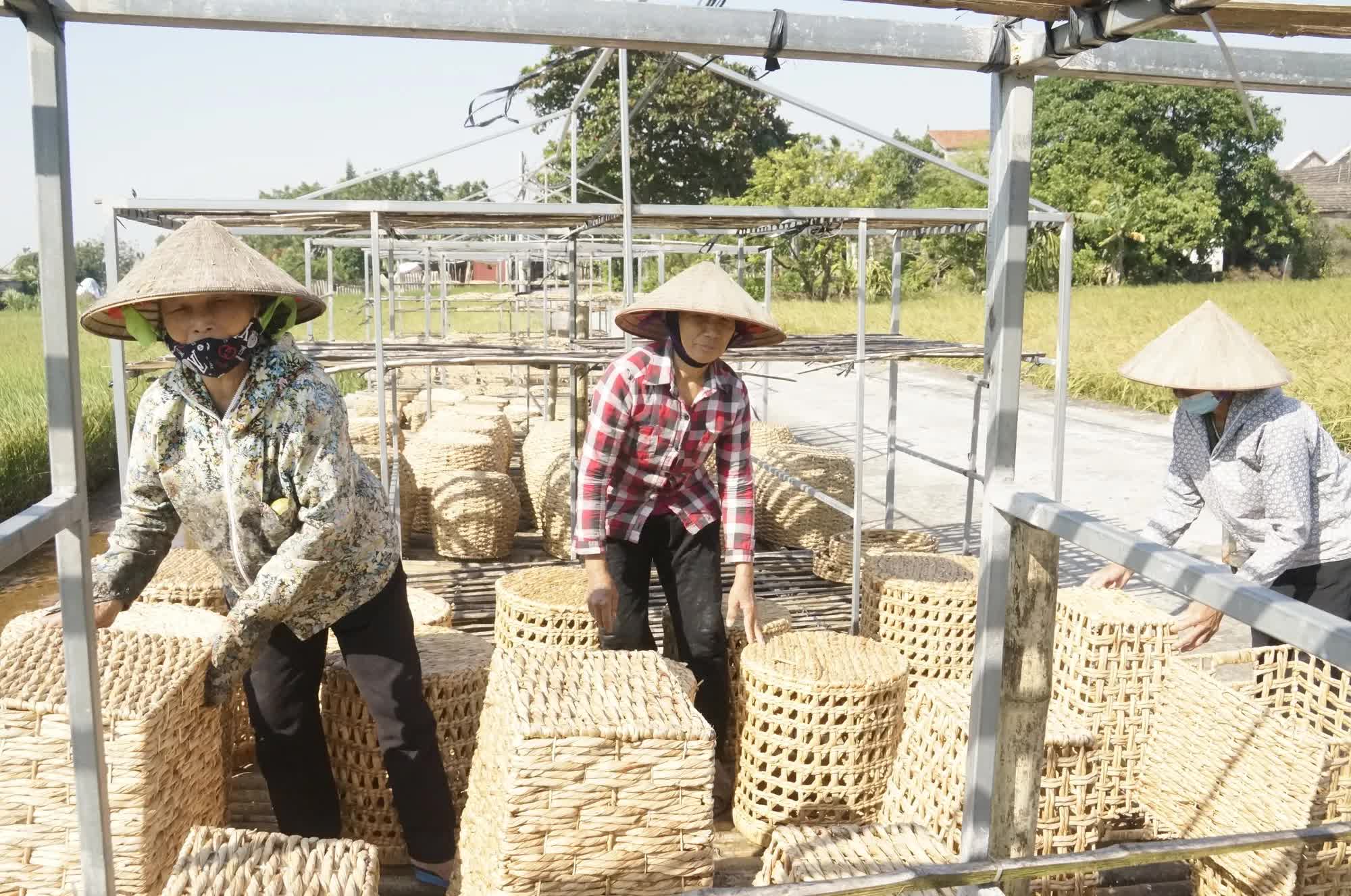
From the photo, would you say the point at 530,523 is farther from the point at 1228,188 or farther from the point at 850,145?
the point at 1228,188

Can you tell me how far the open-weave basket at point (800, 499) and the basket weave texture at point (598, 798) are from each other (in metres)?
3.77

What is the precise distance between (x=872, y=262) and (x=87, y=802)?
25.9m

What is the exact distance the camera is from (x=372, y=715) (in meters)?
2.60

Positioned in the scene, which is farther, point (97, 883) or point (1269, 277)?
point (1269, 277)

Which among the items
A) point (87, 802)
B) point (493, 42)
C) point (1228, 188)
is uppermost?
point (1228, 188)

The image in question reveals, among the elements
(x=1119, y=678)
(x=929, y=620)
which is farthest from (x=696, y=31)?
(x=929, y=620)

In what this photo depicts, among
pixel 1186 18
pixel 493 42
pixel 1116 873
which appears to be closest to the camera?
pixel 1186 18

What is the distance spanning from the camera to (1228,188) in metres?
35.5

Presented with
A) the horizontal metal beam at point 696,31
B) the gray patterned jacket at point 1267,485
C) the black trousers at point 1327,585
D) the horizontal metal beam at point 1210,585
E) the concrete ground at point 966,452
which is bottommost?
the concrete ground at point 966,452

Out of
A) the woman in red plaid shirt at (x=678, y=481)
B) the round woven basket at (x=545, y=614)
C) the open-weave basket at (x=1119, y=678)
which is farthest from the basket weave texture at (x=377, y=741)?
the open-weave basket at (x=1119, y=678)

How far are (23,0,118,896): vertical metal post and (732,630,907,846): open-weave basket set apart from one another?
182 cm

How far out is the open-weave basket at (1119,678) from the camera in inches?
125

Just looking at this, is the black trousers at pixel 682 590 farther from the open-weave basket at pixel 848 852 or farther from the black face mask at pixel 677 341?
the open-weave basket at pixel 848 852

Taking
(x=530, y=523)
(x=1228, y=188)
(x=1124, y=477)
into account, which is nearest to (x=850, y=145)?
(x=1228, y=188)
